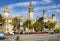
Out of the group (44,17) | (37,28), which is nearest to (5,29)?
(37,28)

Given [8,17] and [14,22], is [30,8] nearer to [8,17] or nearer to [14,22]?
[8,17]

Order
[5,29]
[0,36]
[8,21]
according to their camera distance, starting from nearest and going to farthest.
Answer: [0,36] < [5,29] < [8,21]

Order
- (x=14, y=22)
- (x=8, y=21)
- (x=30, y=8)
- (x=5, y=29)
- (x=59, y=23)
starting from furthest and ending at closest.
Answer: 1. (x=59, y=23)
2. (x=30, y=8)
3. (x=8, y=21)
4. (x=5, y=29)
5. (x=14, y=22)

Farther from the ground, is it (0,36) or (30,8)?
(30,8)

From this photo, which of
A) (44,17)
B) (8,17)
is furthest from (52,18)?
(8,17)

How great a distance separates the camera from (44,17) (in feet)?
598

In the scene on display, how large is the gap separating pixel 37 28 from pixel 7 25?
2102cm

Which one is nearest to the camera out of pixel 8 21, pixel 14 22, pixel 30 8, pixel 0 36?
pixel 0 36

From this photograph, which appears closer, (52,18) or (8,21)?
(8,21)

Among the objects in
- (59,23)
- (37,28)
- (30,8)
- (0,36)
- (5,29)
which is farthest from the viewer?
(59,23)

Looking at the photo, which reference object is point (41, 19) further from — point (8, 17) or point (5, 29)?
point (5, 29)

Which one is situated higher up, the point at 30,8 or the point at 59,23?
the point at 30,8

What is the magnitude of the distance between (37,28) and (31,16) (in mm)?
35182

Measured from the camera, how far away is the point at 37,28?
10762cm
